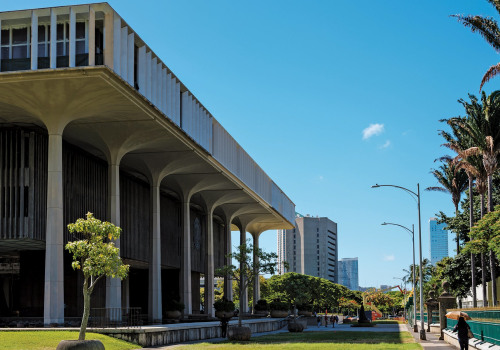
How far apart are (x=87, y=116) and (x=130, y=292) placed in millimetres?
35786

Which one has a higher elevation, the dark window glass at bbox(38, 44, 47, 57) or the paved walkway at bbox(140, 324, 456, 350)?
the dark window glass at bbox(38, 44, 47, 57)

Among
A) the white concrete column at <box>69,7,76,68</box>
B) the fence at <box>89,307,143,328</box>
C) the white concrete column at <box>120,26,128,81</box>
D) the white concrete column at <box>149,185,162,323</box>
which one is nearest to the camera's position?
the white concrete column at <box>69,7,76,68</box>

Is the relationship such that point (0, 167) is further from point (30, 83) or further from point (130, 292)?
point (130, 292)

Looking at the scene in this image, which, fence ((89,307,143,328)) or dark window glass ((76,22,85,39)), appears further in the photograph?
fence ((89,307,143,328))

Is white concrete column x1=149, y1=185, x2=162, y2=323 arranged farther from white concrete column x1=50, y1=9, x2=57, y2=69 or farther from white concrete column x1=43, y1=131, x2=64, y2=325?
white concrete column x1=50, y1=9, x2=57, y2=69

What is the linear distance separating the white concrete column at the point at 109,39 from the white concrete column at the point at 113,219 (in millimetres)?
10893

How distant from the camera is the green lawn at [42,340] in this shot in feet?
89.0

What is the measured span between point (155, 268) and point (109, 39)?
21140mm

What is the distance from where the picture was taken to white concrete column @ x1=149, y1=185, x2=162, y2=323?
1971 inches

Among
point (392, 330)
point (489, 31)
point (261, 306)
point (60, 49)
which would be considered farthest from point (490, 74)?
point (261, 306)

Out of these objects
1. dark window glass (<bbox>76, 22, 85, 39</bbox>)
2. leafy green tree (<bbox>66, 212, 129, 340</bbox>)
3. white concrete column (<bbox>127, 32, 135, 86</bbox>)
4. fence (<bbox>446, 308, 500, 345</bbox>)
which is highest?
dark window glass (<bbox>76, 22, 85, 39</bbox>)

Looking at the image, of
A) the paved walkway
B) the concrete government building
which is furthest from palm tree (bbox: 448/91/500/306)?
the concrete government building

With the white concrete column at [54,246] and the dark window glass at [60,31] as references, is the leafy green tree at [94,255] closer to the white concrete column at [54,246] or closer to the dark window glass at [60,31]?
the white concrete column at [54,246]

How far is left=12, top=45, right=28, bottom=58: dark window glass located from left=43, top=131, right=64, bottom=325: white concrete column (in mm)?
4415
